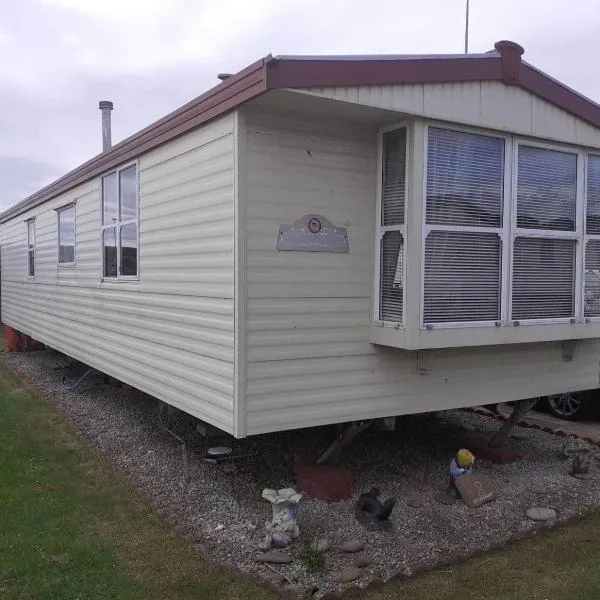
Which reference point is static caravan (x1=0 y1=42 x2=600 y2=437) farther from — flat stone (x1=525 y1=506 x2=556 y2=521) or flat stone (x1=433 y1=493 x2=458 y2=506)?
flat stone (x1=525 y1=506 x2=556 y2=521)

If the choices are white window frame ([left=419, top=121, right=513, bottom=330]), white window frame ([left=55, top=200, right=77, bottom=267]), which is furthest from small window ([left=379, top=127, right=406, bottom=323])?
white window frame ([left=55, top=200, right=77, bottom=267])

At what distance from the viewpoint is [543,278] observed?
4.92 metres

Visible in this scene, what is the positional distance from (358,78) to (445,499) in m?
3.13

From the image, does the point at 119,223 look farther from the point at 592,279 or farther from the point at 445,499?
the point at 592,279

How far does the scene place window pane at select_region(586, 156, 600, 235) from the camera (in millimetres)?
5180

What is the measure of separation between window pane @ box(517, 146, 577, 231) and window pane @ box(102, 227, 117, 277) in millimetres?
4042

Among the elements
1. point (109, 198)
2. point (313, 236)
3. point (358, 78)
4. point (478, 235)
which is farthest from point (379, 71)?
point (109, 198)

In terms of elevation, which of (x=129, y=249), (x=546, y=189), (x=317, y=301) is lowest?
(x=317, y=301)

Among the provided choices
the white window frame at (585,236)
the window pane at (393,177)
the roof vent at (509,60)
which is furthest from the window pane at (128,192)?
the white window frame at (585,236)

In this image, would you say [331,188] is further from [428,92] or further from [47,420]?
[47,420]

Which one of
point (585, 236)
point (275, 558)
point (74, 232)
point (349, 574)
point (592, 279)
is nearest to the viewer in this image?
point (349, 574)

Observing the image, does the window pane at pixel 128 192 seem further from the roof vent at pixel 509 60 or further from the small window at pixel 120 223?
the roof vent at pixel 509 60

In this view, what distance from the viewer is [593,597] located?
3510 mm

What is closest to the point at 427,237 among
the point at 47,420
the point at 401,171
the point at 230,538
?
the point at 401,171
